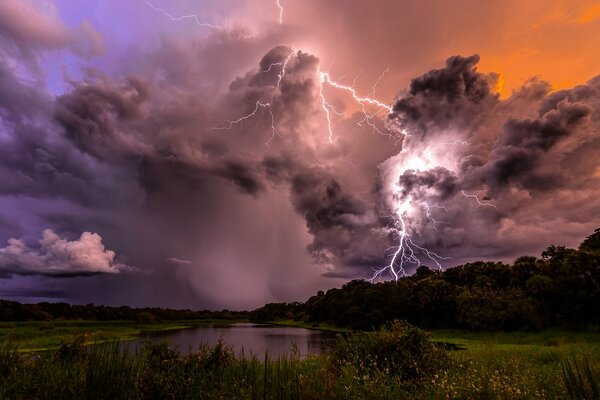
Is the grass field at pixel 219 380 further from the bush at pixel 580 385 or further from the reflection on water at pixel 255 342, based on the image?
the reflection on water at pixel 255 342

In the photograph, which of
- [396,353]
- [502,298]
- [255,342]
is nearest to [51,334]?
[255,342]

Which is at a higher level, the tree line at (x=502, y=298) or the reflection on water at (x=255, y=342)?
the tree line at (x=502, y=298)

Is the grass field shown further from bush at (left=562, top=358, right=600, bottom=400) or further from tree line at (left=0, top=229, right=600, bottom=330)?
tree line at (left=0, top=229, right=600, bottom=330)

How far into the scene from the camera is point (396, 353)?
20.4 metres

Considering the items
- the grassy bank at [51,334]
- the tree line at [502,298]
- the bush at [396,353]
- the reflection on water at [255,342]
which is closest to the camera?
the grassy bank at [51,334]

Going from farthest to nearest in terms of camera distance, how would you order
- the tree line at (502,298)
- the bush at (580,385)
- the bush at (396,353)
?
the tree line at (502,298) < the bush at (396,353) < the bush at (580,385)

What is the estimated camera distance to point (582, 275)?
5738 cm

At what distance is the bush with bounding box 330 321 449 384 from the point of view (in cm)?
1950

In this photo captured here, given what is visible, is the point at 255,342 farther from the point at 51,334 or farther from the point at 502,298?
the point at 502,298

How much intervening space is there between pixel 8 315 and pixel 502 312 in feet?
420

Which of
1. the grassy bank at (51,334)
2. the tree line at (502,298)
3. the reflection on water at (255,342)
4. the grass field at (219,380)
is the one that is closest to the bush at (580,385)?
the grass field at (219,380)

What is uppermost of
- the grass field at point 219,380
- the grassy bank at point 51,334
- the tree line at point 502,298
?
the tree line at point 502,298

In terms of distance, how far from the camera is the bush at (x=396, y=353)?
1950cm

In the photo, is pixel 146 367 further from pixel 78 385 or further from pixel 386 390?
pixel 386 390
